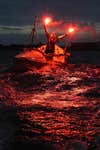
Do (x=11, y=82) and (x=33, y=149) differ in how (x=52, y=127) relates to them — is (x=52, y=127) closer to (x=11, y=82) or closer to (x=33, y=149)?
(x=33, y=149)

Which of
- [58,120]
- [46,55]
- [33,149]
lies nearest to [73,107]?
[58,120]

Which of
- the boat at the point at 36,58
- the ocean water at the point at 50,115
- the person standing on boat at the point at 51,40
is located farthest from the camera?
the person standing on boat at the point at 51,40

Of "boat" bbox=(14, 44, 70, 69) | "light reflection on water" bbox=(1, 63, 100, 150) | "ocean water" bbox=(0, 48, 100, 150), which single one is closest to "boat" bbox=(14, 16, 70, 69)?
"boat" bbox=(14, 44, 70, 69)

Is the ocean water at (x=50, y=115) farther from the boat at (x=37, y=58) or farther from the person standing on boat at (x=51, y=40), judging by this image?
the person standing on boat at (x=51, y=40)

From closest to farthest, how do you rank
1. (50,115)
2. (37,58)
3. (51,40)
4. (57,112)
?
(50,115) → (57,112) → (37,58) → (51,40)

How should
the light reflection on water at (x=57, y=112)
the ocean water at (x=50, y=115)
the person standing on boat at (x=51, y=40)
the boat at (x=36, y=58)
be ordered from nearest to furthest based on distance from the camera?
the ocean water at (x=50, y=115), the light reflection on water at (x=57, y=112), the boat at (x=36, y=58), the person standing on boat at (x=51, y=40)

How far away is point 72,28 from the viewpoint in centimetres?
4691

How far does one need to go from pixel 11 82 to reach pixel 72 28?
21.8 metres

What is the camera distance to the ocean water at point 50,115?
40.0 ft

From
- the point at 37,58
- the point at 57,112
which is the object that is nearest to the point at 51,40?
the point at 37,58

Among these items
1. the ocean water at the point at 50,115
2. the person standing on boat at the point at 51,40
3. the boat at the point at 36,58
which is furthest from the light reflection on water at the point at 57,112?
the person standing on boat at the point at 51,40

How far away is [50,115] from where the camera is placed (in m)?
16.3

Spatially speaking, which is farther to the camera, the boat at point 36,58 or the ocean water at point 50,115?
the boat at point 36,58

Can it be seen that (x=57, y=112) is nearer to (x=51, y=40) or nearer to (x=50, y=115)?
(x=50, y=115)
